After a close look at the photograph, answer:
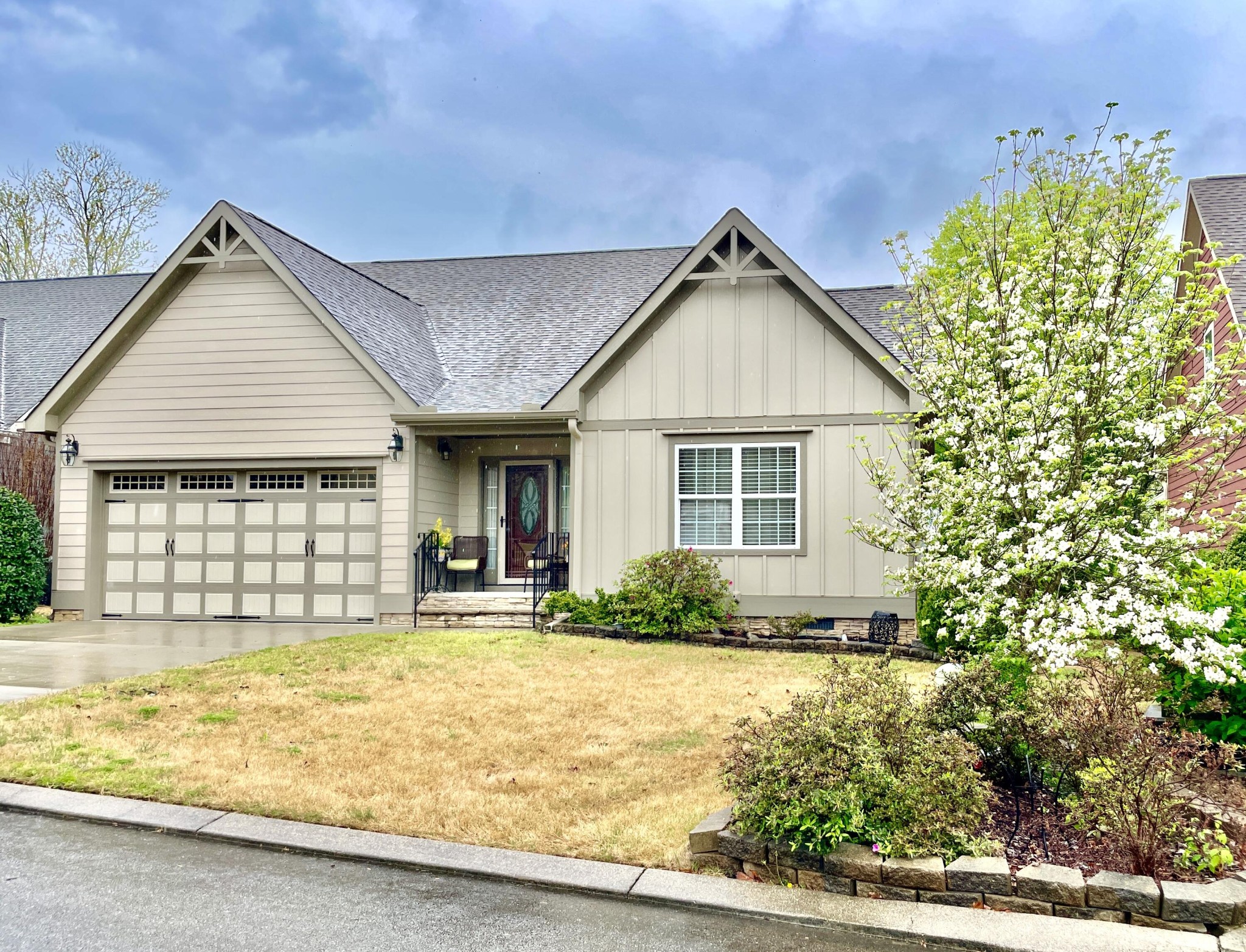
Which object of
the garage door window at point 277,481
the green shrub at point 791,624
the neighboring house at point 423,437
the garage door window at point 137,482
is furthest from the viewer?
the garage door window at point 137,482

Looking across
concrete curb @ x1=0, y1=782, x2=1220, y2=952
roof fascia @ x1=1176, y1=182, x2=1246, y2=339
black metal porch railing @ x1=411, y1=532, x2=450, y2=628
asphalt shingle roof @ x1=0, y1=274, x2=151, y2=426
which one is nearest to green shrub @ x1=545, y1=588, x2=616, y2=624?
black metal porch railing @ x1=411, y1=532, x2=450, y2=628

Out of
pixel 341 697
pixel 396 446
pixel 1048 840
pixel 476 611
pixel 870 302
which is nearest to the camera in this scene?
pixel 1048 840

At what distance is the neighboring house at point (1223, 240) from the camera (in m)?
14.6

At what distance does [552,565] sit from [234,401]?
17.8ft

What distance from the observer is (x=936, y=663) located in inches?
456

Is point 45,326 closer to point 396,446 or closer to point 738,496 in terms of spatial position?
point 396,446

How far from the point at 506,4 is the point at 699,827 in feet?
89.0

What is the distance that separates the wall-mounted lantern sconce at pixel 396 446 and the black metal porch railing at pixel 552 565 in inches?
97.0

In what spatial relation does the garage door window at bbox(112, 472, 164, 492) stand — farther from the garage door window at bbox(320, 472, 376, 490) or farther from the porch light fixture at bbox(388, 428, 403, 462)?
the porch light fixture at bbox(388, 428, 403, 462)

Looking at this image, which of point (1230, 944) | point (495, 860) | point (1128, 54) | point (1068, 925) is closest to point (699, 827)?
point (495, 860)

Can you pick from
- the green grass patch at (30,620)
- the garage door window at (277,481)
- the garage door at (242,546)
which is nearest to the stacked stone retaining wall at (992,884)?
the garage door at (242,546)

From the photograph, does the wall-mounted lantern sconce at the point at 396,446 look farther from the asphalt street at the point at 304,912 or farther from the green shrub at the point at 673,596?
the asphalt street at the point at 304,912

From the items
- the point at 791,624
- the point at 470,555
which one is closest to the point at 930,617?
the point at 791,624

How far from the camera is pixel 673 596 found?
42.3ft
